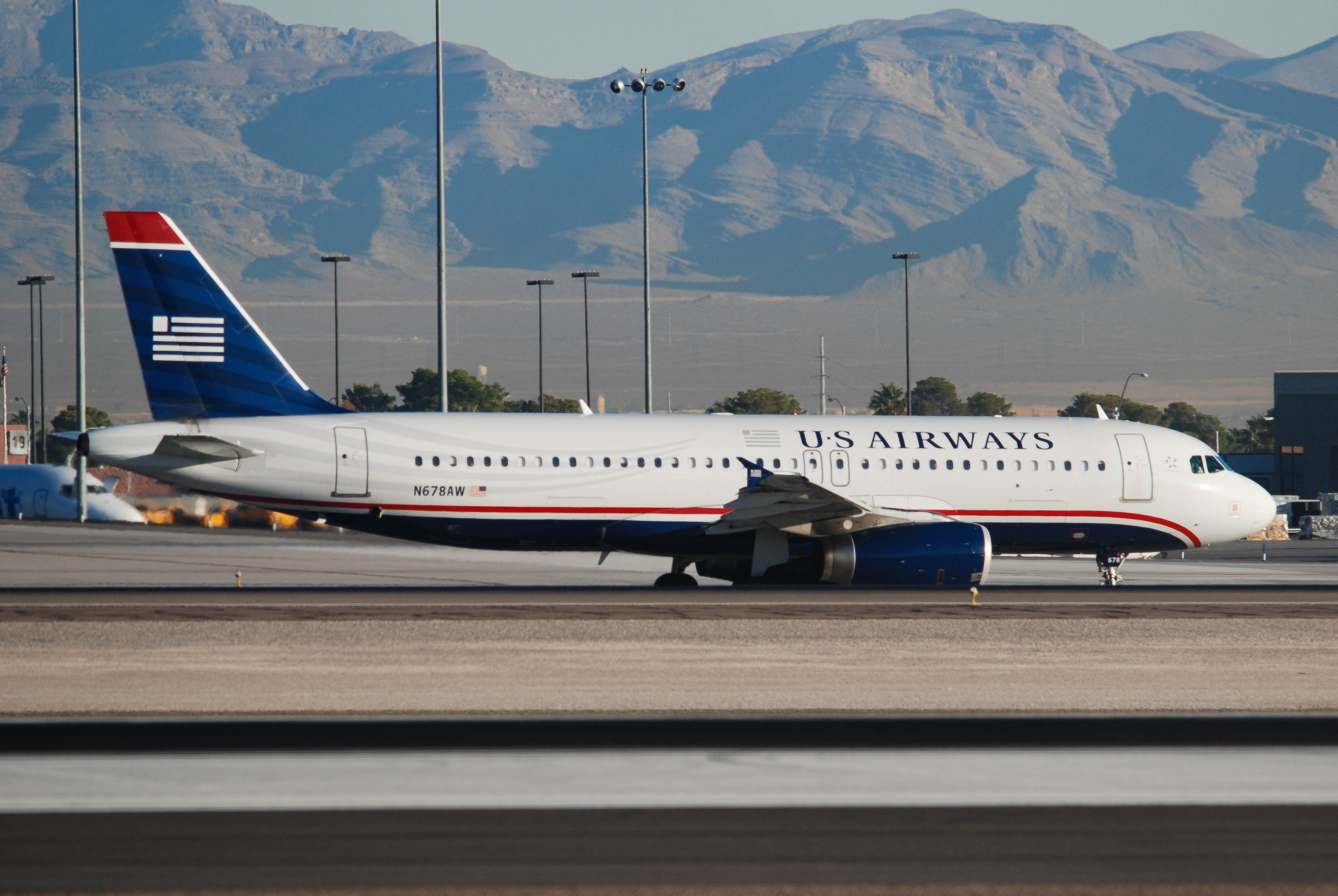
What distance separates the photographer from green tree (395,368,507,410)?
5044 inches

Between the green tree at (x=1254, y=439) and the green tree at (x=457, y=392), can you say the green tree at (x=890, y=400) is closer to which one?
the green tree at (x=457, y=392)

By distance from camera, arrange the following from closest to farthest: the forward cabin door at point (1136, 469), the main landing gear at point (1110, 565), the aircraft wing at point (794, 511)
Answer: the aircraft wing at point (794, 511), the main landing gear at point (1110, 565), the forward cabin door at point (1136, 469)

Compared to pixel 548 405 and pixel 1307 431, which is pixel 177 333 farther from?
pixel 548 405

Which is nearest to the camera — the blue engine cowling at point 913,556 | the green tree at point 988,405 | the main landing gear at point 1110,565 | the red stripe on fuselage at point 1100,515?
the blue engine cowling at point 913,556

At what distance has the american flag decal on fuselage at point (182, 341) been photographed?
2648 centimetres

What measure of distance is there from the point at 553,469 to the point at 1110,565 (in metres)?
11.4

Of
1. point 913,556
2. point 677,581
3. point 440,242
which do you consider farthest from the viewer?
point 440,242

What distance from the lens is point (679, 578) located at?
28391 mm

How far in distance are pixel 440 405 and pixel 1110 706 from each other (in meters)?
25.7

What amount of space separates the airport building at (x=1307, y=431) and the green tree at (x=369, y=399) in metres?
71.0

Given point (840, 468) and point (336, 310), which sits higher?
point (336, 310)

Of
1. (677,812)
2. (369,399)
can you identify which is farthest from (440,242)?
(369,399)

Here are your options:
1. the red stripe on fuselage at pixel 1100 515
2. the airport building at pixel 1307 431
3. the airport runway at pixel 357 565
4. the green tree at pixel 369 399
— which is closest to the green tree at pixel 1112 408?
the airport building at pixel 1307 431

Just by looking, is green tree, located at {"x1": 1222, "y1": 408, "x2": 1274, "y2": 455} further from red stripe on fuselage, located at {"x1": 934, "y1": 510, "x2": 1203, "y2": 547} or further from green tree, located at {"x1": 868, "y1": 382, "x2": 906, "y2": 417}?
red stripe on fuselage, located at {"x1": 934, "y1": 510, "x2": 1203, "y2": 547}
